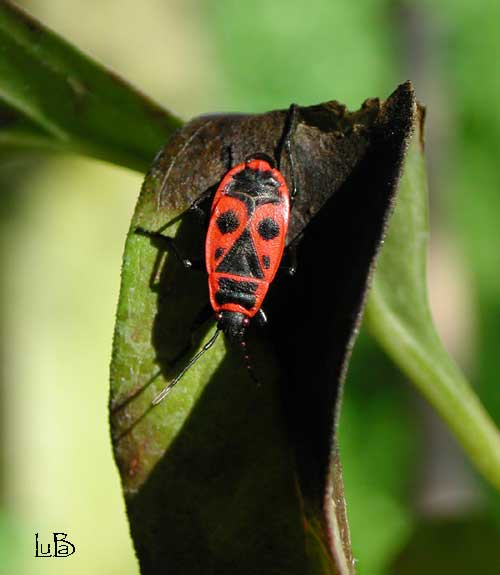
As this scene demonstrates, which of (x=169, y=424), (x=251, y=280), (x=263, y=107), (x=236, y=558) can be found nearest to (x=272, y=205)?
(x=251, y=280)

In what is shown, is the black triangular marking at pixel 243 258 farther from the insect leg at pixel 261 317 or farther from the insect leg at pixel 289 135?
the insect leg at pixel 289 135

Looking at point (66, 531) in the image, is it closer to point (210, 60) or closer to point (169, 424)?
point (169, 424)

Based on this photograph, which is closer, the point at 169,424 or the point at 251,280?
the point at 169,424

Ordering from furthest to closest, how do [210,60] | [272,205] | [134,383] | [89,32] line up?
[210,60]
[89,32]
[272,205]
[134,383]

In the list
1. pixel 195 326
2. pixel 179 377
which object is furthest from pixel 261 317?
pixel 179 377

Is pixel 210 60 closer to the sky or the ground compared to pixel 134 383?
closer to the sky

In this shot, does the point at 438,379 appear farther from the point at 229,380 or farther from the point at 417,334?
the point at 229,380

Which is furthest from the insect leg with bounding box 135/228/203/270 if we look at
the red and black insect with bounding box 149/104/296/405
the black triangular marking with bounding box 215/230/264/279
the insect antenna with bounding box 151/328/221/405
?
the black triangular marking with bounding box 215/230/264/279
